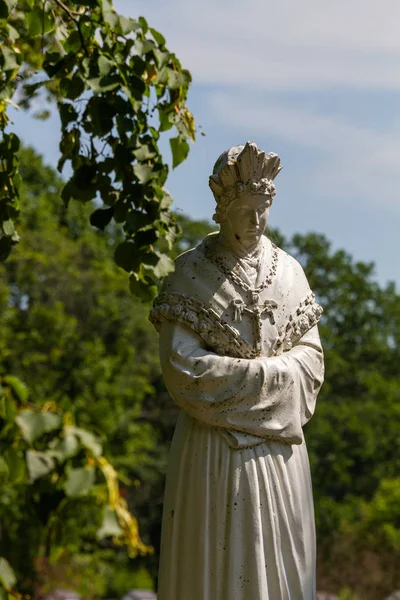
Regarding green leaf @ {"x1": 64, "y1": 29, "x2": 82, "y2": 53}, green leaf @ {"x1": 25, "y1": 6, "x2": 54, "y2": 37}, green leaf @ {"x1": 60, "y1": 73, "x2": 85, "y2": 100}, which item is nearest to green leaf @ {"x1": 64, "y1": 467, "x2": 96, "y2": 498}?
green leaf @ {"x1": 60, "y1": 73, "x2": 85, "y2": 100}

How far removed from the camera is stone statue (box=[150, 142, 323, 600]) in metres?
5.57

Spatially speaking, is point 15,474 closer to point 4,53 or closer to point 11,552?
point 4,53

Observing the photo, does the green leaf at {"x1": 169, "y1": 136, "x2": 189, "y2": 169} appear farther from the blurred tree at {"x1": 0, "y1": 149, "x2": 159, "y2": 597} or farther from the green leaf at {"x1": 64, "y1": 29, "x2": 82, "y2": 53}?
the blurred tree at {"x1": 0, "y1": 149, "x2": 159, "y2": 597}

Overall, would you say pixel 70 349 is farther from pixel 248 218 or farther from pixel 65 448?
pixel 248 218

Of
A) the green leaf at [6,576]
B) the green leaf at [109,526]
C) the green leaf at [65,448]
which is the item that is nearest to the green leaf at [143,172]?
the green leaf at [65,448]

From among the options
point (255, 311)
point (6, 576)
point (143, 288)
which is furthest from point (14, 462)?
point (255, 311)

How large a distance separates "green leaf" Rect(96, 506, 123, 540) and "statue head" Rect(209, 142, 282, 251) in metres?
2.09

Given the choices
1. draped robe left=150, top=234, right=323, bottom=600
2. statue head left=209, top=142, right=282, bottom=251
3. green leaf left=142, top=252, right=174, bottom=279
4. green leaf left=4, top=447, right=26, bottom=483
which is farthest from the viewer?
green leaf left=4, top=447, right=26, bottom=483

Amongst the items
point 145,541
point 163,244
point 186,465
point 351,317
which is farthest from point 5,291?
point 186,465

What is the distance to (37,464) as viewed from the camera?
6957 mm

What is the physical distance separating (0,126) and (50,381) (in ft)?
67.5

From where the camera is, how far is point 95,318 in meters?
30.3

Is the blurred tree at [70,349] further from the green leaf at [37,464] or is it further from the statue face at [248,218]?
the statue face at [248,218]

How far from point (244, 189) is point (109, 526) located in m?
2.41
